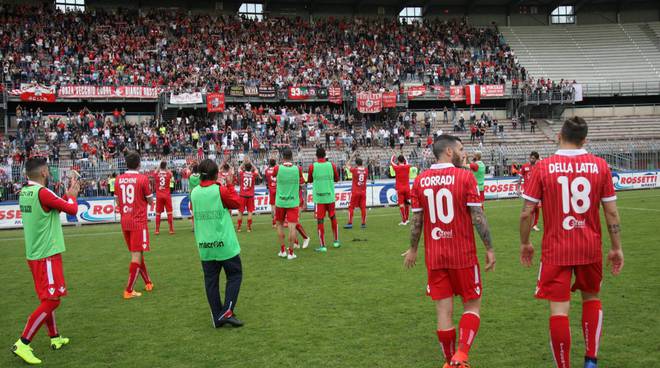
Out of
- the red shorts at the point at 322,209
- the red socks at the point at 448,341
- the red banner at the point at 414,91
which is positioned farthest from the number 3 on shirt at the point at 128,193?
the red banner at the point at 414,91

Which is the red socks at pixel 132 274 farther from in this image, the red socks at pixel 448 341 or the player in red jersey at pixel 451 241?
the red socks at pixel 448 341

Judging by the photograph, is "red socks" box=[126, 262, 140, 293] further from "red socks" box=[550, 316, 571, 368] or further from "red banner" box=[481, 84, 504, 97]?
"red banner" box=[481, 84, 504, 97]

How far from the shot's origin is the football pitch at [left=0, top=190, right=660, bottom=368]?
5609mm

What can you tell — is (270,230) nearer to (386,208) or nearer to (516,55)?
(386,208)

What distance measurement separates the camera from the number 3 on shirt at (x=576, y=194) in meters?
4.64

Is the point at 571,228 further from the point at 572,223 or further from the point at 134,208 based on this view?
the point at 134,208

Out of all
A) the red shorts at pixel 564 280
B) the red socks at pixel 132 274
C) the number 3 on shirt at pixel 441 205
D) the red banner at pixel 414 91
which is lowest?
the red socks at pixel 132 274

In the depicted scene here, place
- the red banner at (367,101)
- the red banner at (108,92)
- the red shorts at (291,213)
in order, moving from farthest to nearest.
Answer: the red banner at (367,101), the red banner at (108,92), the red shorts at (291,213)

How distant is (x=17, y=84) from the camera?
3262cm

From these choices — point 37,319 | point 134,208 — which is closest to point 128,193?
point 134,208

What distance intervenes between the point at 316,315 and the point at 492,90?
37.2 meters

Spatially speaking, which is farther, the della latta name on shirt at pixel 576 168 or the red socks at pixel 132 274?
the red socks at pixel 132 274

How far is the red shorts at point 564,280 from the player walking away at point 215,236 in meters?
3.45

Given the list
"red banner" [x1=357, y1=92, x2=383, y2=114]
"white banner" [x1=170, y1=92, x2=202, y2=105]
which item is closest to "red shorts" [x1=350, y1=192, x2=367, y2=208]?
"white banner" [x1=170, y1=92, x2=202, y2=105]
